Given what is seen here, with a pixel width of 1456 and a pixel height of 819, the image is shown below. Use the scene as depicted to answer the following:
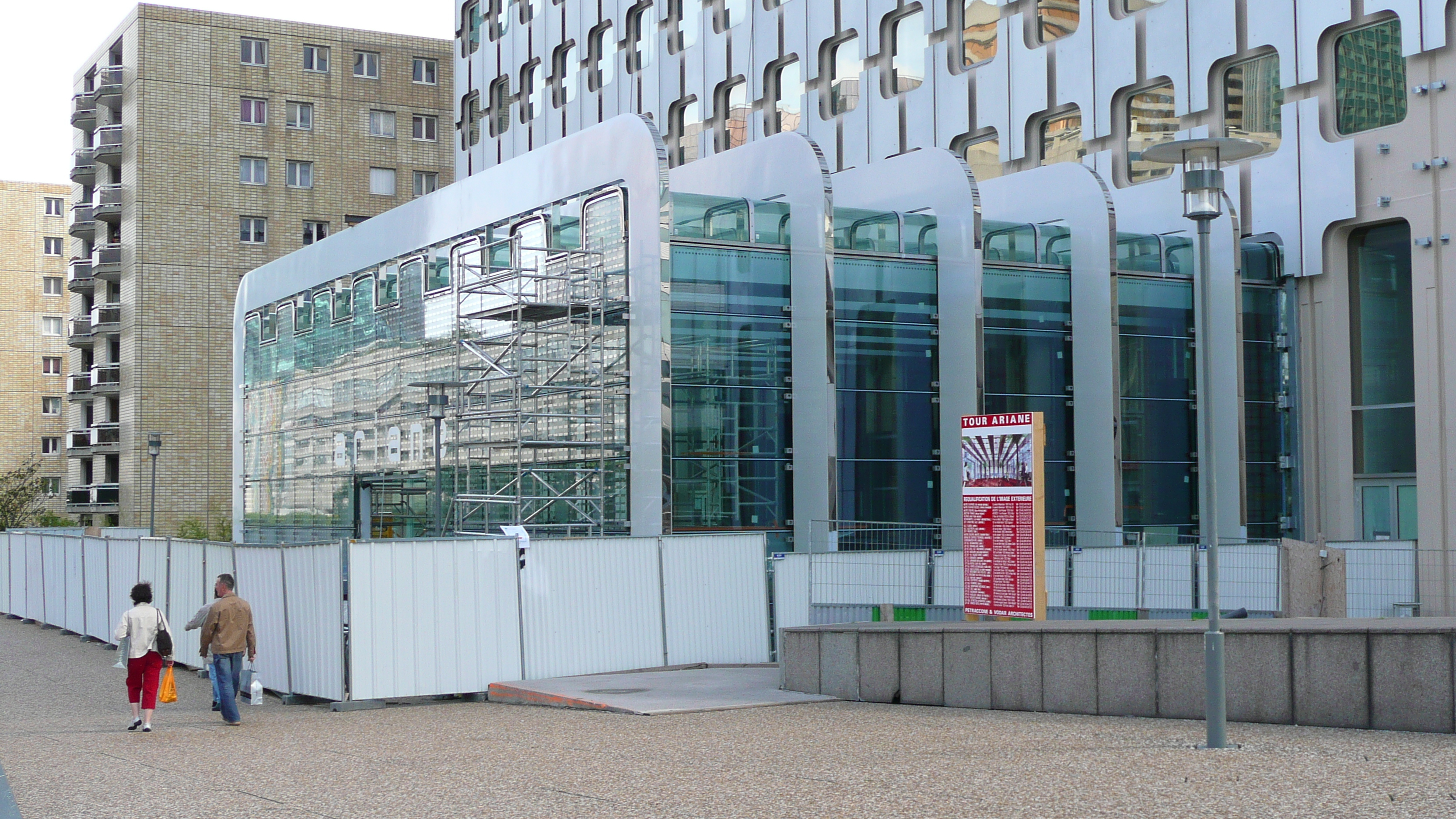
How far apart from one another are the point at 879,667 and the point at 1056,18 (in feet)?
62.8

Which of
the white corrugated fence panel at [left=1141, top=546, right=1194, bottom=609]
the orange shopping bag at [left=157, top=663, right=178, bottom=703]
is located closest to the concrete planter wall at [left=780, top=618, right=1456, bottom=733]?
the white corrugated fence panel at [left=1141, top=546, right=1194, bottom=609]

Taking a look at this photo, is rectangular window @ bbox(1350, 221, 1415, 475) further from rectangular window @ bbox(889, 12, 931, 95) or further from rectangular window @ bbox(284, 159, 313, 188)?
rectangular window @ bbox(284, 159, 313, 188)

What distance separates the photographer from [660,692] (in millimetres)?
16312

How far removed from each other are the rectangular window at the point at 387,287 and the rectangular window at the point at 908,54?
1094cm

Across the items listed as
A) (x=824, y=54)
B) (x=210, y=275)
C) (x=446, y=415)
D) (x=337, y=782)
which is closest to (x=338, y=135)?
(x=210, y=275)

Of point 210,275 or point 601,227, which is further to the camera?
point 210,275

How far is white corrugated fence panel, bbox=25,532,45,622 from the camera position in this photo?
30.9 m

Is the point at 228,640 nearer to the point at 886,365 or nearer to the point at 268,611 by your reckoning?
the point at 268,611

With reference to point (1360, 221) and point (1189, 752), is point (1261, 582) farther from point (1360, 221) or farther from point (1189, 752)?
point (1360, 221)

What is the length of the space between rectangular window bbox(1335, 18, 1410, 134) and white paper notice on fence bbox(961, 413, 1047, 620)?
1367 cm

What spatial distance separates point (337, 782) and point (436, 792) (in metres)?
1.03

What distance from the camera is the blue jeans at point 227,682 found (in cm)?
1581

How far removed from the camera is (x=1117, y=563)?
62.4ft

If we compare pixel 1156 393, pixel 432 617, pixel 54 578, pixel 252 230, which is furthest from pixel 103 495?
pixel 432 617
